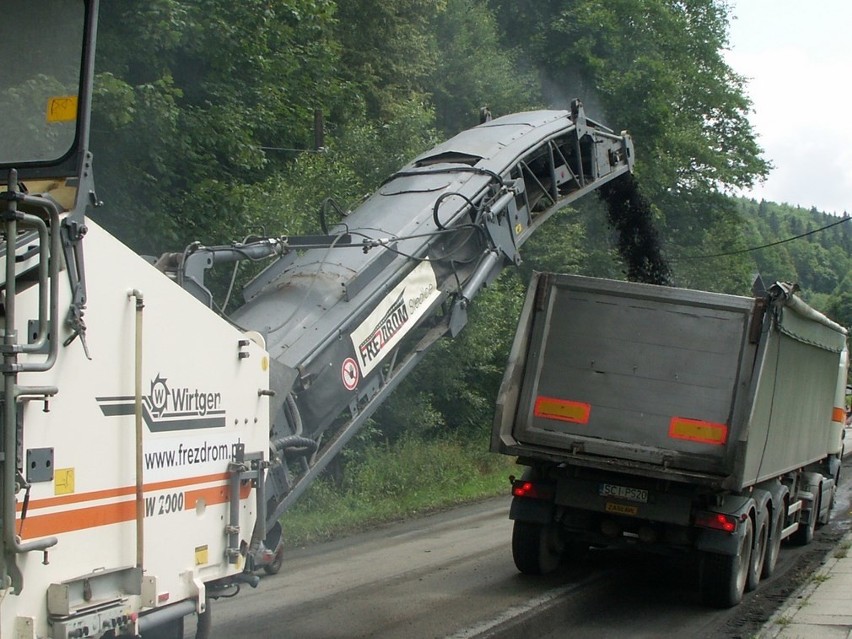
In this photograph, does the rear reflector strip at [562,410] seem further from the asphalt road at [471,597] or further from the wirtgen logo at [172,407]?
the wirtgen logo at [172,407]

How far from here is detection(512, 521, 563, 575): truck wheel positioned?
9648 millimetres

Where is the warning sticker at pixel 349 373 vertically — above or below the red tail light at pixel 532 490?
above

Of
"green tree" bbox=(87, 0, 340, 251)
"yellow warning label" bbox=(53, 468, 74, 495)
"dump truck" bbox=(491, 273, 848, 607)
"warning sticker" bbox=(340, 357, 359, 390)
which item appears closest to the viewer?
"yellow warning label" bbox=(53, 468, 74, 495)

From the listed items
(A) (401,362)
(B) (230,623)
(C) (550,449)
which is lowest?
(B) (230,623)

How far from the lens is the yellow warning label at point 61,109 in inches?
165

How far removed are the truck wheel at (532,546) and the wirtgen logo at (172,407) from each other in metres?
4.92

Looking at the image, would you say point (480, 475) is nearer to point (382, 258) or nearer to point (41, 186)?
point (382, 258)

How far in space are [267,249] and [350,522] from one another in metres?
6.68

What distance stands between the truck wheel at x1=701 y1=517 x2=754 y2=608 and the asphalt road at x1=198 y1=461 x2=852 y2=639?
120mm

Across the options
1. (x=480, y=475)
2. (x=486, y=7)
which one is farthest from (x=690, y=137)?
(x=480, y=475)

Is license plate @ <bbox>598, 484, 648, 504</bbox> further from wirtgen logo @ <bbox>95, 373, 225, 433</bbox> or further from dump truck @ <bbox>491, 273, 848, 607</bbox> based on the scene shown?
wirtgen logo @ <bbox>95, 373, 225, 433</bbox>

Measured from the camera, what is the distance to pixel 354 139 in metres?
17.5

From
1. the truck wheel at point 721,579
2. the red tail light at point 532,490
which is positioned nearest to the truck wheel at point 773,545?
the truck wheel at point 721,579

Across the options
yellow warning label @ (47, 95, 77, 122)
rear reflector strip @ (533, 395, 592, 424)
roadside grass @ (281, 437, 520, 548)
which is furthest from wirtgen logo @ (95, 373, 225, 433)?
roadside grass @ (281, 437, 520, 548)
